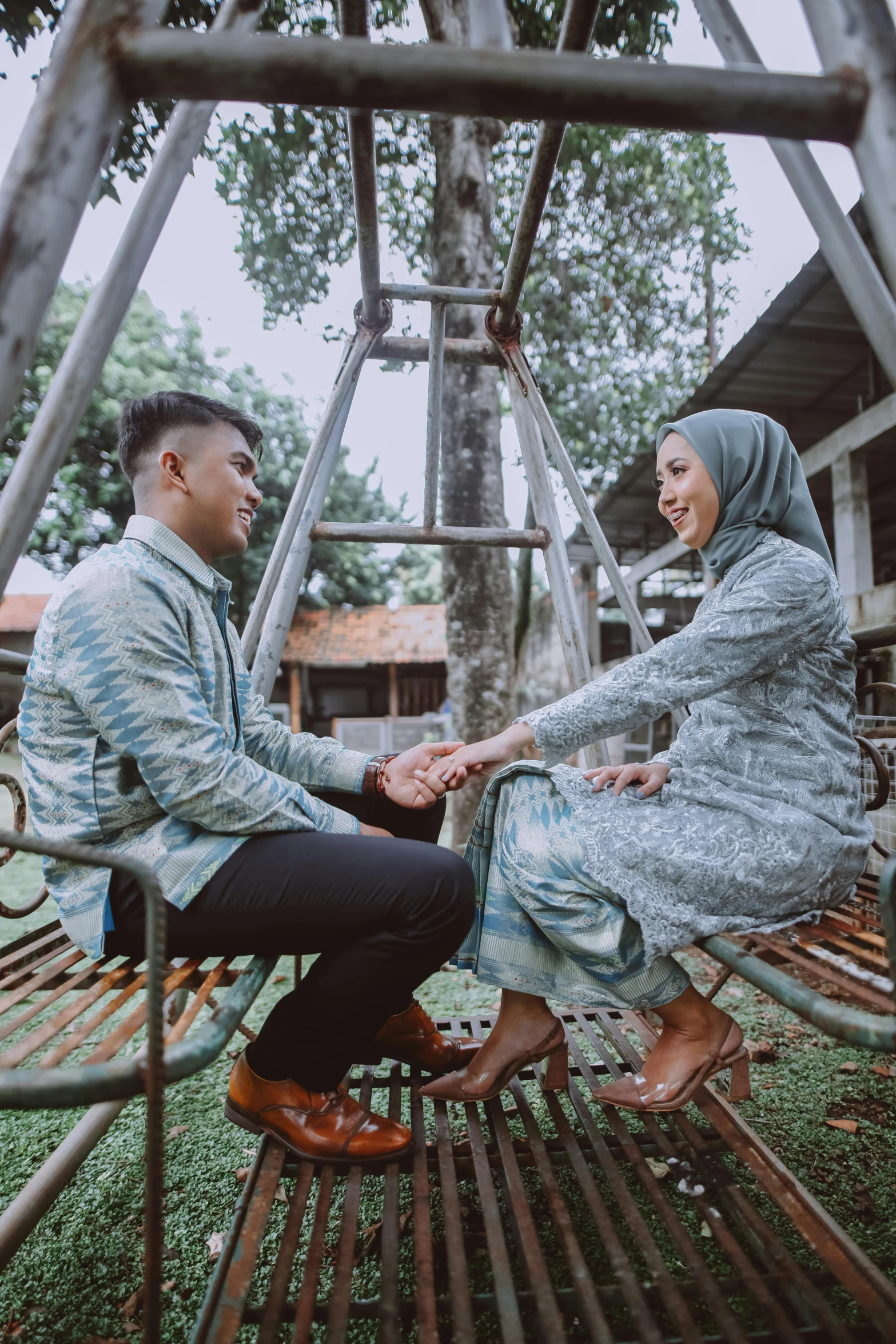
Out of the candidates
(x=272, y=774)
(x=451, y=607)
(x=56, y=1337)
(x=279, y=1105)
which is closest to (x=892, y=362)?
(x=272, y=774)

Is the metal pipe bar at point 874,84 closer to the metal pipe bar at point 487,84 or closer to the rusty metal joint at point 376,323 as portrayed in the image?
the metal pipe bar at point 487,84

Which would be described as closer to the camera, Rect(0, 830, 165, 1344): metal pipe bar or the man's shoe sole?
Rect(0, 830, 165, 1344): metal pipe bar

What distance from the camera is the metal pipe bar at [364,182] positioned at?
1.75 meters

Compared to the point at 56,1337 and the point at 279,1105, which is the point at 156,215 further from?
the point at 56,1337

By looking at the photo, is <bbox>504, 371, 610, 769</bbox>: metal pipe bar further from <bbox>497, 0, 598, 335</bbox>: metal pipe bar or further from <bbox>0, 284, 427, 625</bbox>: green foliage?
<bbox>0, 284, 427, 625</bbox>: green foliage

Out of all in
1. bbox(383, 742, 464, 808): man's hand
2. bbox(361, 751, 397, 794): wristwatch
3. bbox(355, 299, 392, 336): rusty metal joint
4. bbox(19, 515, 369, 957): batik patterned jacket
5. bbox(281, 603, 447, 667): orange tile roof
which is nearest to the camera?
bbox(19, 515, 369, 957): batik patterned jacket

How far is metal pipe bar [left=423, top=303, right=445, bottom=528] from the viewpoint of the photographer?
2.55 meters

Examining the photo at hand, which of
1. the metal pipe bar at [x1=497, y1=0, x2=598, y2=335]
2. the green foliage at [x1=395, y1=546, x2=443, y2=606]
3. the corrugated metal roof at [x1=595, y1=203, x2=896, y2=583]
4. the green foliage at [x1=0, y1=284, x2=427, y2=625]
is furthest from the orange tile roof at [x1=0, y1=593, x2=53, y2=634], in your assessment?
the metal pipe bar at [x1=497, y1=0, x2=598, y2=335]

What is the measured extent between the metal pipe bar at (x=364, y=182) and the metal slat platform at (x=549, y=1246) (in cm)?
209

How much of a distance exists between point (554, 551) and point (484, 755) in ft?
3.83

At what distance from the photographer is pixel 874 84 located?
930mm

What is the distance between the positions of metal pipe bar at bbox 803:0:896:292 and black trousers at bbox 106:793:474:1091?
1207 millimetres

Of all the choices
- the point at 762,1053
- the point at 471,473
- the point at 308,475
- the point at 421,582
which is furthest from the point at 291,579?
the point at 421,582

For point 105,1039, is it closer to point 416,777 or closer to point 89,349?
point 416,777
